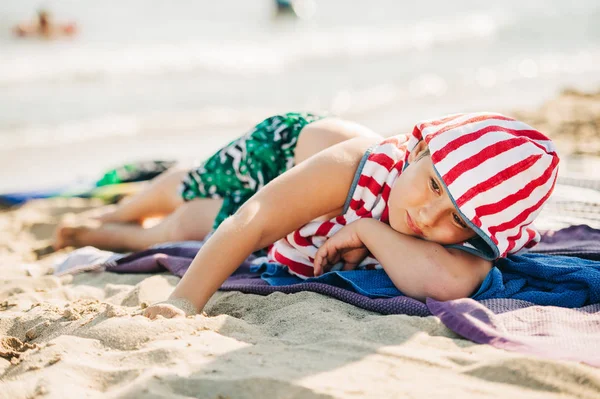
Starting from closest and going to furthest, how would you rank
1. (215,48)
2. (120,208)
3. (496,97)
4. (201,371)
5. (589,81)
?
(201,371)
(120,208)
(496,97)
(589,81)
(215,48)

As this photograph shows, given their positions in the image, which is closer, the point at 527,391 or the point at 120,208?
the point at 527,391

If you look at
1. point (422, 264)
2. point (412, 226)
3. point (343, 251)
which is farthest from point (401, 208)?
point (343, 251)

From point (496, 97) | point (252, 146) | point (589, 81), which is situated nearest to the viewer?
point (252, 146)

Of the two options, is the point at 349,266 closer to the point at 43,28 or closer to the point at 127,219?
the point at 127,219

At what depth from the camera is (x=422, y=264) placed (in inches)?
99.3

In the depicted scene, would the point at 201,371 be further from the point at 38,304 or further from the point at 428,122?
the point at 428,122

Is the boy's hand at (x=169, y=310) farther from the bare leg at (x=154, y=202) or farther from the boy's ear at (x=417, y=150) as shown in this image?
the bare leg at (x=154, y=202)

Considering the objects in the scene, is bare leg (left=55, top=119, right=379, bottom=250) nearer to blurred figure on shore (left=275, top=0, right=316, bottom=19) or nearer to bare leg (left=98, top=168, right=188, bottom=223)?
bare leg (left=98, top=168, right=188, bottom=223)

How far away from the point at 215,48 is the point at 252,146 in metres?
10.5

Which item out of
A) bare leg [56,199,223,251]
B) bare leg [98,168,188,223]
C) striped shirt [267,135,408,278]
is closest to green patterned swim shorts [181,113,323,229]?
bare leg [56,199,223,251]

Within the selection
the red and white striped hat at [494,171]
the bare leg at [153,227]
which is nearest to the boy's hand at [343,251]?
the red and white striped hat at [494,171]

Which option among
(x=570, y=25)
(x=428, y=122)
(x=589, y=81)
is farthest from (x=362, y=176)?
(x=570, y=25)

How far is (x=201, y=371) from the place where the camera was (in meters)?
1.86

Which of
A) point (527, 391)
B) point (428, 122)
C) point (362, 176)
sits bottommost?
point (527, 391)
